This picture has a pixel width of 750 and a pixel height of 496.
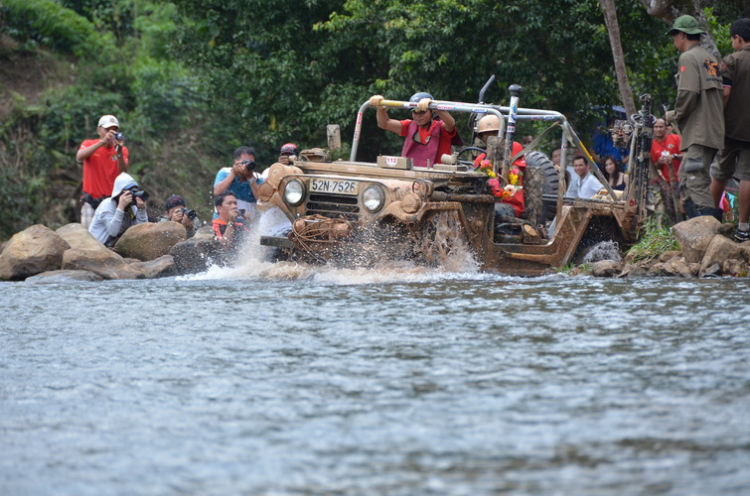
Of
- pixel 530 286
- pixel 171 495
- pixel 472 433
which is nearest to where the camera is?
pixel 171 495

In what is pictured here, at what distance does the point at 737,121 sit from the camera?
1011cm

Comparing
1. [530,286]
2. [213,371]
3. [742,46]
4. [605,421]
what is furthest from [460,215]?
[605,421]

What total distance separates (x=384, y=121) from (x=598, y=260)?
2457mm

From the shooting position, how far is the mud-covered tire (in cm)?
1087

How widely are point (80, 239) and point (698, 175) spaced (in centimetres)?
599

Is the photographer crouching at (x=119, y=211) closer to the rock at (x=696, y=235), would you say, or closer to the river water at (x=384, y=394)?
the river water at (x=384, y=394)

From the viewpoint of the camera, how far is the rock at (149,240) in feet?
40.0

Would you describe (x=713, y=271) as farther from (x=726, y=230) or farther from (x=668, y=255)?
(x=668, y=255)

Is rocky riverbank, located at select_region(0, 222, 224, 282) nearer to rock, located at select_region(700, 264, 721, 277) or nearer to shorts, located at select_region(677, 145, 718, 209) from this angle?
shorts, located at select_region(677, 145, 718, 209)

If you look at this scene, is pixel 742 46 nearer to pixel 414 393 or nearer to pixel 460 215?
pixel 460 215

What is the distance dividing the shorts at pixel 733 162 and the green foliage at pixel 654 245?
2.31 feet

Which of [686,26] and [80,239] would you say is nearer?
[686,26]

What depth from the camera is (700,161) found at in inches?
395

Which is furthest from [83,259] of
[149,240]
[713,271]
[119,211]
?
[713,271]
